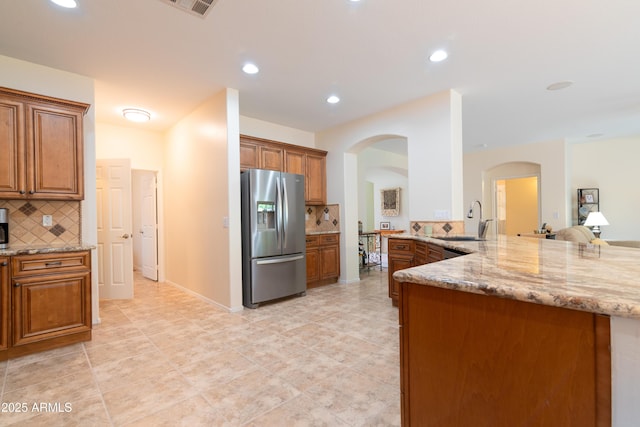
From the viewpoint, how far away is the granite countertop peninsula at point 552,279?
0.80m

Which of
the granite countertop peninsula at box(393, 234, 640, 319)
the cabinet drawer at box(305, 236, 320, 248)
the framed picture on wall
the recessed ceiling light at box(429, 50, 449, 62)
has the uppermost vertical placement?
the recessed ceiling light at box(429, 50, 449, 62)

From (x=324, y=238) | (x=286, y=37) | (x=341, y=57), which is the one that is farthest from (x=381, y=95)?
(x=324, y=238)

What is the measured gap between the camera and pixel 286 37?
260 cm

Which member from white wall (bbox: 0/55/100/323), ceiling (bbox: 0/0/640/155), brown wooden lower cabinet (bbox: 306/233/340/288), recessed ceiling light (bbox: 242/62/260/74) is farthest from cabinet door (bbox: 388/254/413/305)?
white wall (bbox: 0/55/100/323)

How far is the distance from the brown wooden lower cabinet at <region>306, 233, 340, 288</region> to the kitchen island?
3.50 metres

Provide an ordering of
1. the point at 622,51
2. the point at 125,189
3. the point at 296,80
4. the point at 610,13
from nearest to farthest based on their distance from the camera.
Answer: the point at 610,13 < the point at 622,51 < the point at 296,80 < the point at 125,189

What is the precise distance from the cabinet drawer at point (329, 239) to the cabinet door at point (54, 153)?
3182 millimetres

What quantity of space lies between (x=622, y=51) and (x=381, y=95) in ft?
7.77

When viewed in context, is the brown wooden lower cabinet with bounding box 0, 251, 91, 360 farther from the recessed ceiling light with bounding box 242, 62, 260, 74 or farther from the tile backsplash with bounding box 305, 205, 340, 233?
the tile backsplash with bounding box 305, 205, 340, 233

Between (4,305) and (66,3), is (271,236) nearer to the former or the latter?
(4,305)

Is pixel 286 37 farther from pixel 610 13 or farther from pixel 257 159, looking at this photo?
pixel 610 13

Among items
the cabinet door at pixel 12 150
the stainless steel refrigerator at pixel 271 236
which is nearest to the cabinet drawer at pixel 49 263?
the cabinet door at pixel 12 150

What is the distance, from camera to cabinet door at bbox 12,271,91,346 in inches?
96.1

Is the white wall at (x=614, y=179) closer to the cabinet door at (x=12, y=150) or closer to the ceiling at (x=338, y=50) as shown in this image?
the ceiling at (x=338, y=50)
